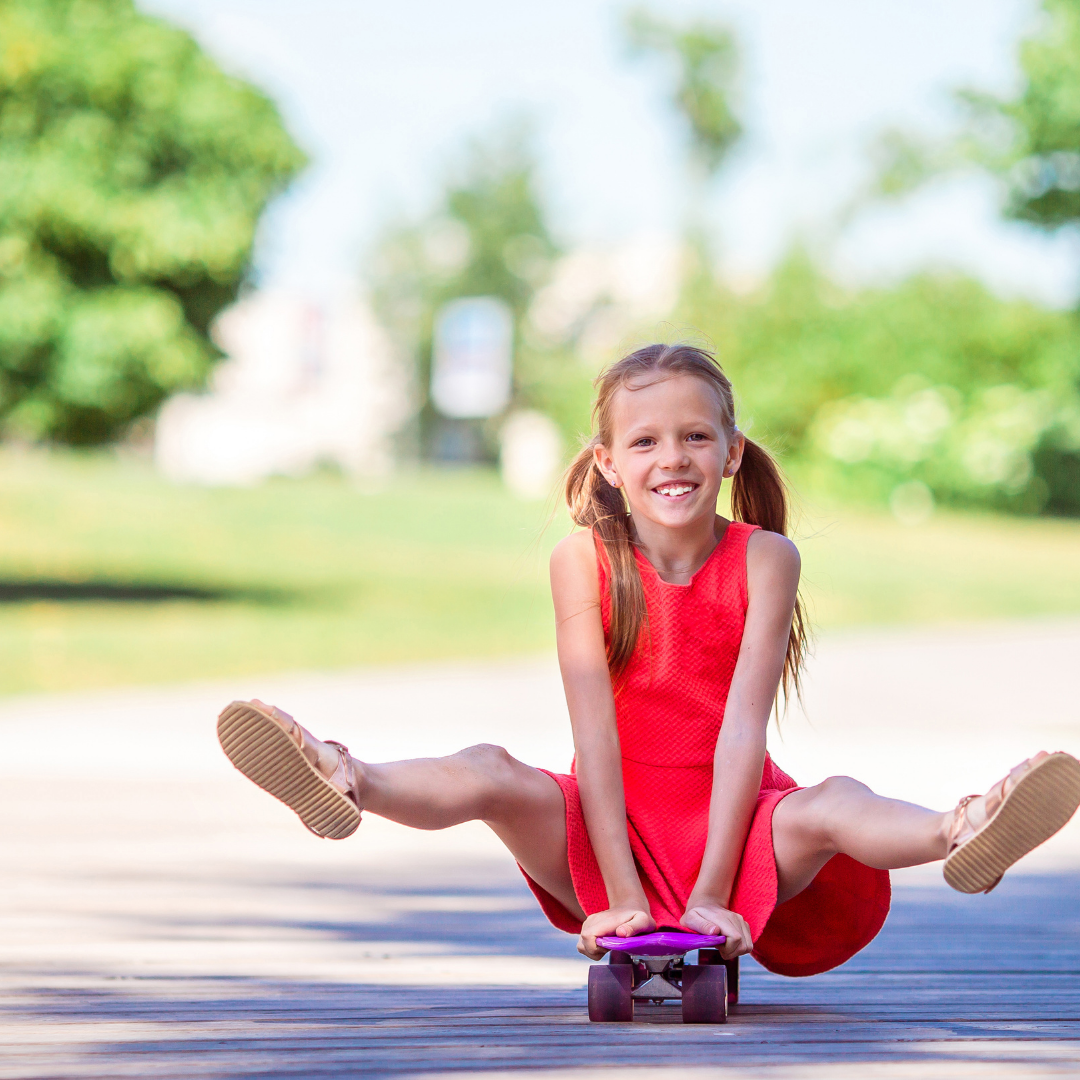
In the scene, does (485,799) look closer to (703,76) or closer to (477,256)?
(703,76)

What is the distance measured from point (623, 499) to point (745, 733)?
0.58 m

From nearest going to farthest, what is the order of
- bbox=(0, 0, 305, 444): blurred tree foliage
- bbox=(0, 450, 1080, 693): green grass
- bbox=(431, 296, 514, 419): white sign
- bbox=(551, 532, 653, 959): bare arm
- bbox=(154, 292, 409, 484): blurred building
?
bbox=(551, 532, 653, 959): bare arm < bbox=(0, 450, 1080, 693): green grass < bbox=(0, 0, 305, 444): blurred tree foliage < bbox=(431, 296, 514, 419): white sign < bbox=(154, 292, 409, 484): blurred building

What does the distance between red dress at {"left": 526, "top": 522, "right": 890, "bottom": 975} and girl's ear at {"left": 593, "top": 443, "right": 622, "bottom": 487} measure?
171 millimetres

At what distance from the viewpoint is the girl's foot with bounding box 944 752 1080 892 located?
2.46 metres

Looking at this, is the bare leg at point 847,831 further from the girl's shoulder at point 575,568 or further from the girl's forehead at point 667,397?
A: the girl's forehead at point 667,397

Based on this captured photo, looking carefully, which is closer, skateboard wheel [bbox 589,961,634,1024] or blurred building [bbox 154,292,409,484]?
skateboard wheel [bbox 589,961,634,1024]

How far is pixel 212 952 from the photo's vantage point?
11.3 feet

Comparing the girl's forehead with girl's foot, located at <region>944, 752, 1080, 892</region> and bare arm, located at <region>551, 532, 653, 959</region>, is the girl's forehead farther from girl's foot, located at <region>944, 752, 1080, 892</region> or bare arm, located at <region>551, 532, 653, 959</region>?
girl's foot, located at <region>944, 752, 1080, 892</region>

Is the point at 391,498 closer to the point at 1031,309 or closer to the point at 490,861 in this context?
the point at 1031,309

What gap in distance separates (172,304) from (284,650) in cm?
523

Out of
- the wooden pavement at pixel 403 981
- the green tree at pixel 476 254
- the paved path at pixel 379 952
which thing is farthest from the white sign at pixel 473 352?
the green tree at pixel 476 254

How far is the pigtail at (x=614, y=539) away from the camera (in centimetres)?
302

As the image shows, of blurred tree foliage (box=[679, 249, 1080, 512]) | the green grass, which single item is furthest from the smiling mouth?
blurred tree foliage (box=[679, 249, 1080, 512])

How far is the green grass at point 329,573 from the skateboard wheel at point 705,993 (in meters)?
6.76
